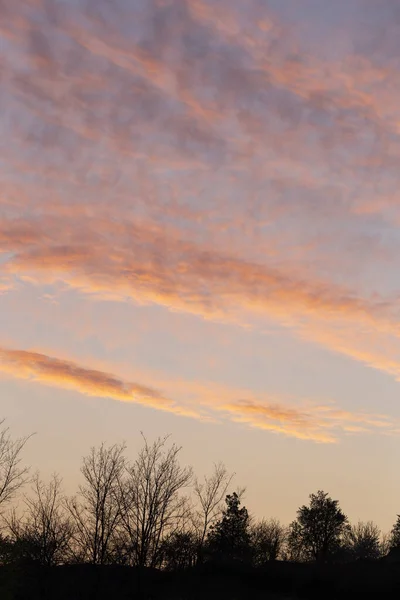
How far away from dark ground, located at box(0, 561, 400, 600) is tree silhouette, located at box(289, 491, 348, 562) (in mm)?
50005

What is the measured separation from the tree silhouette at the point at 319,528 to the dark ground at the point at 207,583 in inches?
1969

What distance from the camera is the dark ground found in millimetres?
48625

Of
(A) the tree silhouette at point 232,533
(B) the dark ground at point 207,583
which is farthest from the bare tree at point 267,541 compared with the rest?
(B) the dark ground at point 207,583

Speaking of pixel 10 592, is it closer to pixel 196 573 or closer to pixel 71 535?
pixel 71 535

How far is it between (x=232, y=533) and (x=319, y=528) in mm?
16899

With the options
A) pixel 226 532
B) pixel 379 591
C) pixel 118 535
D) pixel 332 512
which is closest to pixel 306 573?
pixel 379 591

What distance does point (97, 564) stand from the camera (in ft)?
175

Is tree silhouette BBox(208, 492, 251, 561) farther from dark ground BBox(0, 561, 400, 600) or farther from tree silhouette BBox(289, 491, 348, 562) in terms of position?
dark ground BBox(0, 561, 400, 600)

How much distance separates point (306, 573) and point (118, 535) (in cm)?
1868

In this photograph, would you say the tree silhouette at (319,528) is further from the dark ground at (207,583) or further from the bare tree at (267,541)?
the dark ground at (207,583)

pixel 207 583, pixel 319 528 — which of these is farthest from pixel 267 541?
pixel 207 583

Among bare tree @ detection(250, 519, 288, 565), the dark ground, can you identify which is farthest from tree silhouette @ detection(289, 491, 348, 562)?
the dark ground

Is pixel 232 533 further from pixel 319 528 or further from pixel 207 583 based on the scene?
pixel 207 583

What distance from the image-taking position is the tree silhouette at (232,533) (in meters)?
100
